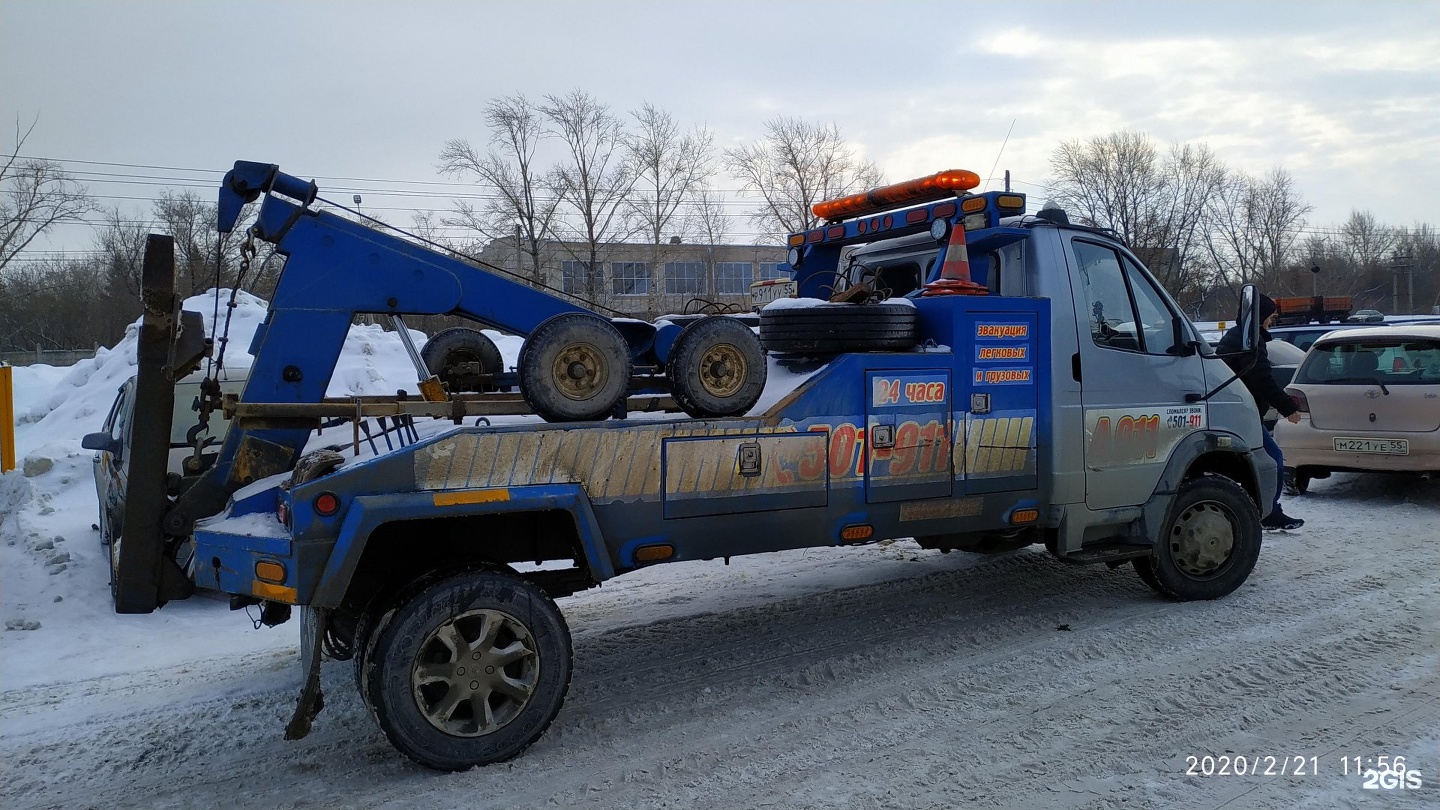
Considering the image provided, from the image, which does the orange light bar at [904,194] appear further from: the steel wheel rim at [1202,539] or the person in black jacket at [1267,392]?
the steel wheel rim at [1202,539]

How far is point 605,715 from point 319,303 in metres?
2.42

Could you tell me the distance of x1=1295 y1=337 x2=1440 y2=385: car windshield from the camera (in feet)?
30.9

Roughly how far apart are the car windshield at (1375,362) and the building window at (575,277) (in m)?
21.5

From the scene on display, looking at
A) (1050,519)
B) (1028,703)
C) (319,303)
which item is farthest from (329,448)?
(1050,519)

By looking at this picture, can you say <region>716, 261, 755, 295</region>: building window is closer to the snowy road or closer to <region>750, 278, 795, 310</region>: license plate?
<region>750, 278, 795, 310</region>: license plate

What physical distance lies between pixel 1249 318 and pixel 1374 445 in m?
4.47

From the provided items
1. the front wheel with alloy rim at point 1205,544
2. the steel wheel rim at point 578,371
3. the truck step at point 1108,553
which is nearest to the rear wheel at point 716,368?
the steel wheel rim at point 578,371

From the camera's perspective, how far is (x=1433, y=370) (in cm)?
934

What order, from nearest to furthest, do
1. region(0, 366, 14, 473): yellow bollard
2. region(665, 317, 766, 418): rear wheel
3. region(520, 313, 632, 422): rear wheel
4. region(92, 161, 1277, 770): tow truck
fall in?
region(92, 161, 1277, 770): tow truck
region(520, 313, 632, 422): rear wheel
region(665, 317, 766, 418): rear wheel
region(0, 366, 14, 473): yellow bollard

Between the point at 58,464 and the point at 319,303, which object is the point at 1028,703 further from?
the point at 58,464

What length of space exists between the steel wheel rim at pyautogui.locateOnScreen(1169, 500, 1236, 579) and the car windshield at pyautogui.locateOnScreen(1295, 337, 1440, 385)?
176 inches

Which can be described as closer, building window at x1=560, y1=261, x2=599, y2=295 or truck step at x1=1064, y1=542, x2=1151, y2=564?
truck step at x1=1064, y1=542, x2=1151, y2=564

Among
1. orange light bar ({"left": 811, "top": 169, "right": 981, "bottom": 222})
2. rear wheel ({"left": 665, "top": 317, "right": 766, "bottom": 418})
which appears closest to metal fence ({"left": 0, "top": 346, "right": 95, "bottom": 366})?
orange light bar ({"left": 811, "top": 169, "right": 981, "bottom": 222})

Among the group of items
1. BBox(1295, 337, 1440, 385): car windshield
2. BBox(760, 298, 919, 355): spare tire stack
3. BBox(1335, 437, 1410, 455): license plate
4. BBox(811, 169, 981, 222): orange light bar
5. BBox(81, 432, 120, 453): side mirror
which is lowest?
BBox(1335, 437, 1410, 455): license plate
